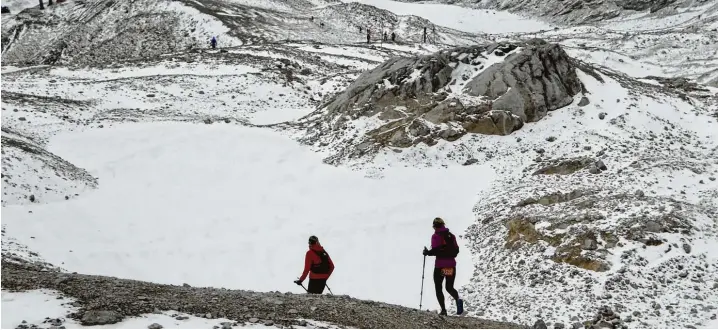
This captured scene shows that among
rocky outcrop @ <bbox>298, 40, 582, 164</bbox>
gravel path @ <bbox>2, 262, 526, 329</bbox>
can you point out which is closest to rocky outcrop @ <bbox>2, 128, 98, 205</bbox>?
gravel path @ <bbox>2, 262, 526, 329</bbox>

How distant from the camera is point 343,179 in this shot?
22734 millimetres

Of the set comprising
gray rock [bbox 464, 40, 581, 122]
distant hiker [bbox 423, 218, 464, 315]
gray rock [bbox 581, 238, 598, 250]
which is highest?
gray rock [bbox 464, 40, 581, 122]

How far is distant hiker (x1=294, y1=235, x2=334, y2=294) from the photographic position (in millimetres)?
11609

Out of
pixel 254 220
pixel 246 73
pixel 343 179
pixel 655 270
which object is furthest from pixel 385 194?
pixel 246 73

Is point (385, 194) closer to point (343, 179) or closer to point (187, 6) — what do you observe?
point (343, 179)

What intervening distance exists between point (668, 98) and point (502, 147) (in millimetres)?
10409

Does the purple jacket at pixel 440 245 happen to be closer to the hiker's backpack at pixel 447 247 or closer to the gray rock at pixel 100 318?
the hiker's backpack at pixel 447 247

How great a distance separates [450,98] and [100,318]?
20557mm

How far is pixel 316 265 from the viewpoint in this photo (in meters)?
11.8

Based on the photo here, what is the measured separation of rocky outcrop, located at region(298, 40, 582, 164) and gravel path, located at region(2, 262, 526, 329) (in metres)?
13.9

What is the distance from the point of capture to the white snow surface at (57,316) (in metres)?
7.50

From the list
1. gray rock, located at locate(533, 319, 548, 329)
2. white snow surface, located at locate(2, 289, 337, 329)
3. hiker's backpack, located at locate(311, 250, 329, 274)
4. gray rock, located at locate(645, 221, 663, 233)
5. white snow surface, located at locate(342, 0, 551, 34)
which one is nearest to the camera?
white snow surface, located at locate(2, 289, 337, 329)

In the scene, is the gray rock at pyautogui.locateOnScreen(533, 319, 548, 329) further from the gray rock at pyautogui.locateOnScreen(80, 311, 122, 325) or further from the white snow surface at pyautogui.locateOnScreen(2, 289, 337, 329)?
the gray rock at pyautogui.locateOnScreen(80, 311, 122, 325)

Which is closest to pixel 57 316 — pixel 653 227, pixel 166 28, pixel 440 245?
pixel 440 245
